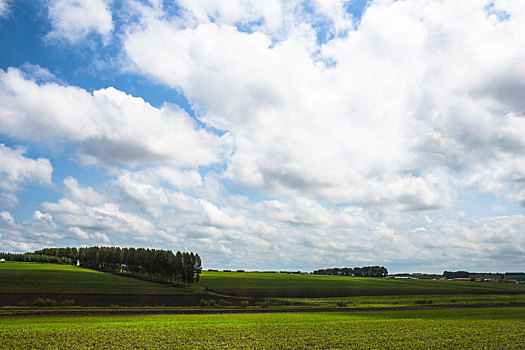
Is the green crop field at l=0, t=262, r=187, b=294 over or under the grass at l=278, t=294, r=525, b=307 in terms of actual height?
over

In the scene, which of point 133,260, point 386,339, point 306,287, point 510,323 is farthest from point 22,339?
point 133,260

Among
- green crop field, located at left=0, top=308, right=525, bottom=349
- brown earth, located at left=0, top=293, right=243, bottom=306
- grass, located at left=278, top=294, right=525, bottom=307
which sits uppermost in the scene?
green crop field, located at left=0, top=308, right=525, bottom=349

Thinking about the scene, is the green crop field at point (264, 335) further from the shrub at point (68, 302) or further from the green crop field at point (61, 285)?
the green crop field at point (61, 285)

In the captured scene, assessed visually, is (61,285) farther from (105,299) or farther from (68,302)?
(68,302)

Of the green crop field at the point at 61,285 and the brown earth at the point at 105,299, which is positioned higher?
the green crop field at the point at 61,285

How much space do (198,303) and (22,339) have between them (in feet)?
187

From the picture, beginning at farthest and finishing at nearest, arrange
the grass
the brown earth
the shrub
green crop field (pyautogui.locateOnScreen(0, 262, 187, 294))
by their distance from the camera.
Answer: green crop field (pyautogui.locateOnScreen(0, 262, 187, 294)) → the grass → the brown earth → the shrub

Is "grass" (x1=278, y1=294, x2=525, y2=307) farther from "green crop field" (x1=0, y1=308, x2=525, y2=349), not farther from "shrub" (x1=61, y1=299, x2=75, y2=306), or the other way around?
"shrub" (x1=61, y1=299, x2=75, y2=306)

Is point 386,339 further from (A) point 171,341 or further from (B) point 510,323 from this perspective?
(B) point 510,323

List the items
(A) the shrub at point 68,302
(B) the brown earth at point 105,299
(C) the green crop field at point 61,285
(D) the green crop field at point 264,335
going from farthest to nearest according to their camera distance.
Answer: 1. (C) the green crop field at point 61,285
2. (B) the brown earth at point 105,299
3. (A) the shrub at point 68,302
4. (D) the green crop field at point 264,335

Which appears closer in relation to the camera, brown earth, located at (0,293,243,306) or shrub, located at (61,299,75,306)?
shrub, located at (61,299,75,306)

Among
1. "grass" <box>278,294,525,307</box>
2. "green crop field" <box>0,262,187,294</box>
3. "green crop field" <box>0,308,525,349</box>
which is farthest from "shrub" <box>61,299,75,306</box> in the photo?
"grass" <box>278,294,525,307</box>

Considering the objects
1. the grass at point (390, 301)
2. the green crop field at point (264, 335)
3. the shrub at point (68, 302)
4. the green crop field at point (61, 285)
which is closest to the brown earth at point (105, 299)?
the shrub at point (68, 302)

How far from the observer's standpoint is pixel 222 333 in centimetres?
3719
